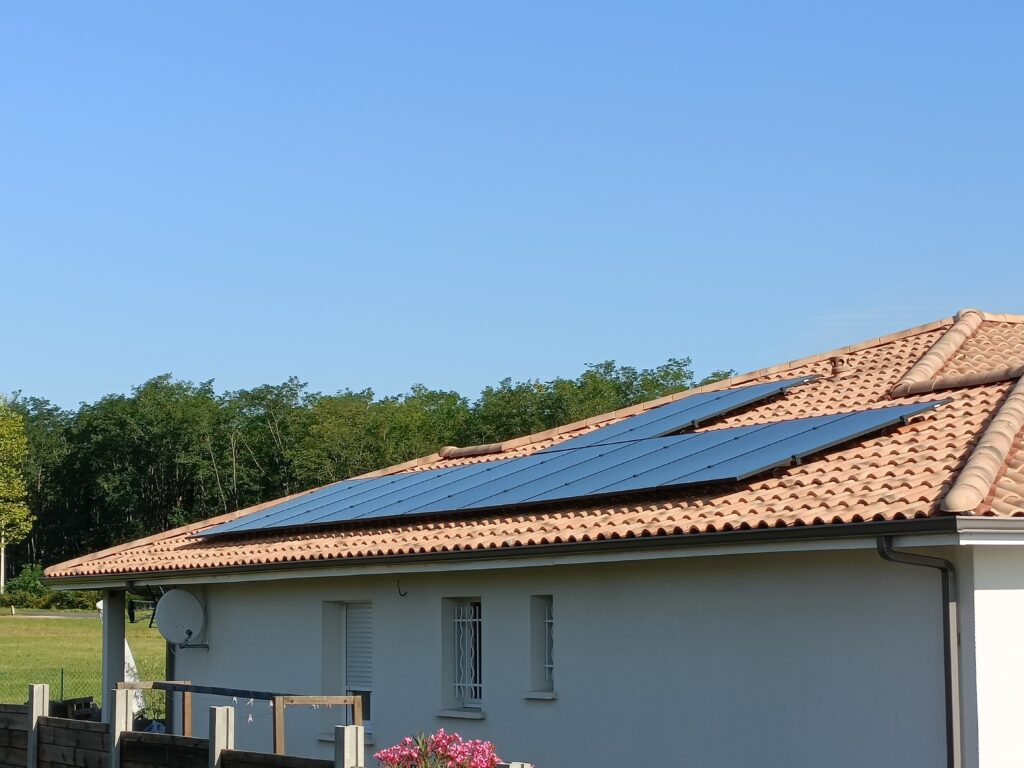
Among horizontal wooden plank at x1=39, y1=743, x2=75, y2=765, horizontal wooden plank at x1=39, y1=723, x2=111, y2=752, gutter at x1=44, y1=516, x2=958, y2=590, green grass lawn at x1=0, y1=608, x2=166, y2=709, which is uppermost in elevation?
gutter at x1=44, y1=516, x2=958, y2=590

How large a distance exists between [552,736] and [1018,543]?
542cm

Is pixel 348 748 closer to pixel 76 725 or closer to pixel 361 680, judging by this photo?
pixel 76 725

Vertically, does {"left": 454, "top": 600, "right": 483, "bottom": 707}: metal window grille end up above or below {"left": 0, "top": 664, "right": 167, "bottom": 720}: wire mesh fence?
above

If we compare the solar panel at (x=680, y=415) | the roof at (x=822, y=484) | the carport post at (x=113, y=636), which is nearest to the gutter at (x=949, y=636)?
the roof at (x=822, y=484)

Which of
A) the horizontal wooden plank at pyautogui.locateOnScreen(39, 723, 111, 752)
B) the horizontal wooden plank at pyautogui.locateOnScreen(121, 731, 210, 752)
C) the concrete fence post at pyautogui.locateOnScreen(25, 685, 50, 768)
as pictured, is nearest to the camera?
the horizontal wooden plank at pyautogui.locateOnScreen(121, 731, 210, 752)

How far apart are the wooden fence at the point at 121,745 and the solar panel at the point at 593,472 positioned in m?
4.32

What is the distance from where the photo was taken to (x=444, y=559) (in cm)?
1406

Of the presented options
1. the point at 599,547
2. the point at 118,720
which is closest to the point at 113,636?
the point at 118,720

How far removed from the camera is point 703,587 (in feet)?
40.2

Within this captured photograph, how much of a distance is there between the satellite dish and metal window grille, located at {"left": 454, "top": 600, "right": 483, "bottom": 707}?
4498 mm

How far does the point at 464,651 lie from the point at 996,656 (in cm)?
639

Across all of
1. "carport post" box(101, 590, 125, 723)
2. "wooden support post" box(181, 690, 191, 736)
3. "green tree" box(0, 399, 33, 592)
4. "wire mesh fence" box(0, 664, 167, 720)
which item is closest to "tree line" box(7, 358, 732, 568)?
"green tree" box(0, 399, 33, 592)

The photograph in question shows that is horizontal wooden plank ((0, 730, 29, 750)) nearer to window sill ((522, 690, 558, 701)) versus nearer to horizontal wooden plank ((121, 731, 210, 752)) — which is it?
horizontal wooden plank ((121, 731, 210, 752))

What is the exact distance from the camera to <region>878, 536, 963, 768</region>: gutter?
32.8ft
